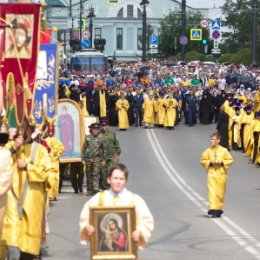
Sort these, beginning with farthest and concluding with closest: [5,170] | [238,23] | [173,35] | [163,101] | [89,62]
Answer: [173,35] < [238,23] < [89,62] < [163,101] < [5,170]

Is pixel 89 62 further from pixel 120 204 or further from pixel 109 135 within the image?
pixel 120 204

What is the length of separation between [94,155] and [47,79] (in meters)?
6.24

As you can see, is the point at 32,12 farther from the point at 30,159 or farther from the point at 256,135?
the point at 256,135

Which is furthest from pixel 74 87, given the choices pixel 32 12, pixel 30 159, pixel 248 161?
pixel 30 159

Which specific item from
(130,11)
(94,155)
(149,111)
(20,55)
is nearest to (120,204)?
(20,55)

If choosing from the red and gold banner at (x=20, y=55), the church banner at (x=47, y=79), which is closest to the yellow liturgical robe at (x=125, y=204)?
the red and gold banner at (x=20, y=55)

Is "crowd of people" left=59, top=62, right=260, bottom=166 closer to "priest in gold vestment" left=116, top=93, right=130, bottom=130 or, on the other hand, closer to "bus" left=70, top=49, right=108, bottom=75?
"priest in gold vestment" left=116, top=93, right=130, bottom=130

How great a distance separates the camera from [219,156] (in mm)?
24484

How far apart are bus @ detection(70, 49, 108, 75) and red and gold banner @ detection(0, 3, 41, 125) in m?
62.2

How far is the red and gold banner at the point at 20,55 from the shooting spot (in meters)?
19.1

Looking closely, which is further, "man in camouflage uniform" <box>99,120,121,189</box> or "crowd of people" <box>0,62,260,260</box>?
"man in camouflage uniform" <box>99,120,121,189</box>

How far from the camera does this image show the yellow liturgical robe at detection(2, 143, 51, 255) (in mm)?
16281

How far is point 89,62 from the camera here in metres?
82.6

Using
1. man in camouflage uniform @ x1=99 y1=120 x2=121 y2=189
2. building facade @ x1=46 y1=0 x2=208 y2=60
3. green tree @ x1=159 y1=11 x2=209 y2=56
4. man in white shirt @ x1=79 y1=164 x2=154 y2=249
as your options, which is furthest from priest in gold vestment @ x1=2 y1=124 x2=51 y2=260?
building facade @ x1=46 y1=0 x2=208 y2=60
